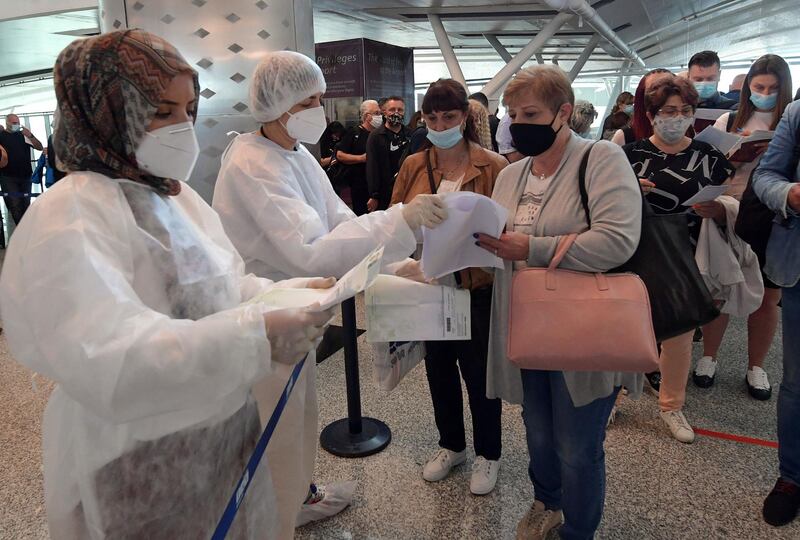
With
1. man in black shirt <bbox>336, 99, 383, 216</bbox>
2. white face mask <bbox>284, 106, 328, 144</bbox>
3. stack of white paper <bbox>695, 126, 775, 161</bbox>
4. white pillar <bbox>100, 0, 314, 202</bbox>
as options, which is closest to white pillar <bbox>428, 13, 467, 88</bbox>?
man in black shirt <bbox>336, 99, 383, 216</bbox>

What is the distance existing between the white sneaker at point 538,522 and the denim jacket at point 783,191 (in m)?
1.05

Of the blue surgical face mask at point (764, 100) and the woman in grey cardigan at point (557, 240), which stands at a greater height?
the blue surgical face mask at point (764, 100)

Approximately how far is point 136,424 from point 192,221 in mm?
409

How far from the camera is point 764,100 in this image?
2.71m

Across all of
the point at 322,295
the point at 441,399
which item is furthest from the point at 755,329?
the point at 322,295

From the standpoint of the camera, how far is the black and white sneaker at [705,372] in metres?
3.01

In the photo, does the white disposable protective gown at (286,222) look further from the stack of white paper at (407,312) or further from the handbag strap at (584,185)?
the handbag strap at (584,185)

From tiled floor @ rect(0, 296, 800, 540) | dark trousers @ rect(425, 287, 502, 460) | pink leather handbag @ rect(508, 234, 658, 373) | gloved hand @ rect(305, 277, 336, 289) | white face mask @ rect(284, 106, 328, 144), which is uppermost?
white face mask @ rect(284, 106, 328, 144)

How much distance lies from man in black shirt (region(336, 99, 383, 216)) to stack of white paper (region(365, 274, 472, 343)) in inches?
170

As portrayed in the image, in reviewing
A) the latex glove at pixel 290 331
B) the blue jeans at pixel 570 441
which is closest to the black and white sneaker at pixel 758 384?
the blue jeans at pixel 570 441

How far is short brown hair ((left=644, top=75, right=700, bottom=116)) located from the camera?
88.4 inches

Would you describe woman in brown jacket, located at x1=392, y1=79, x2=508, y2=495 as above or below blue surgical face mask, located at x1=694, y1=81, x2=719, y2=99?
below

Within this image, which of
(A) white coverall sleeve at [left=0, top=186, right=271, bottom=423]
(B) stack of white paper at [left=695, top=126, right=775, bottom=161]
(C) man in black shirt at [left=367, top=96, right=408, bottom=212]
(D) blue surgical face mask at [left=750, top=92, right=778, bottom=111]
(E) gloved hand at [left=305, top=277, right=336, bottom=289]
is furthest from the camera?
(C) man in black shirt at [left=367, top=96, right=408, bottom=212]

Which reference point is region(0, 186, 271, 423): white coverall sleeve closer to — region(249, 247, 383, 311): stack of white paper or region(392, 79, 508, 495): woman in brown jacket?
region(249, 247, 383, 311): stack of white paper
